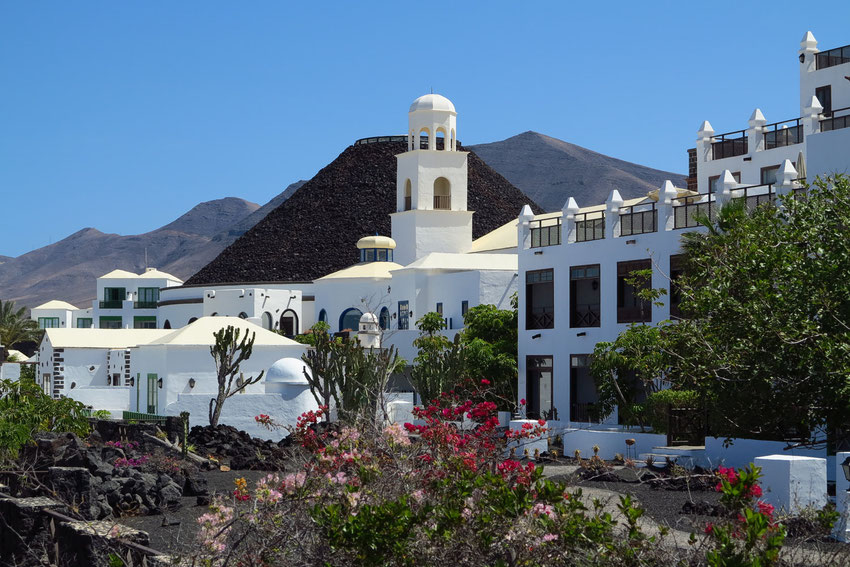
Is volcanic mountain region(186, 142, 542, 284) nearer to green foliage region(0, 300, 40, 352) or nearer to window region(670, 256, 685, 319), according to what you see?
green foliage region(0, 300, 40, 352)

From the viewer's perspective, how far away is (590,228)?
33.3 meters

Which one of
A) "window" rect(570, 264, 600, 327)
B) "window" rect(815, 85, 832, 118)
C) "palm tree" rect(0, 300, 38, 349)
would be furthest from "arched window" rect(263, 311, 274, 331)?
"window" rect(815, 85, 832, 118)

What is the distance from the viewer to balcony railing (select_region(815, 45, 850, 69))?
3825 centimetres

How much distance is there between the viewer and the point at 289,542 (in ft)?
28.7

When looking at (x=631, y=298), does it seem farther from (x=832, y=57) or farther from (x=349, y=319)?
(x=349, y=319)

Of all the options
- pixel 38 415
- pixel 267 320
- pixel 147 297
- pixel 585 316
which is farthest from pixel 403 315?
pixel 147 297

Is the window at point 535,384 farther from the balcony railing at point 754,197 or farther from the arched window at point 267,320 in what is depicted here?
the arched window at point 267,320

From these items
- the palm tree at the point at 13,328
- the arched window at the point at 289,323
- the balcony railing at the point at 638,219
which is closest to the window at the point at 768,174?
the balcony railing at the point at 638,219

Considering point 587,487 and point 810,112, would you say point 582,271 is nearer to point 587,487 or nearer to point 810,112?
point 810,112

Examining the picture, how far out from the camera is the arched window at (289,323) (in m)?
64.6

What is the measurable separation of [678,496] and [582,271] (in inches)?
621

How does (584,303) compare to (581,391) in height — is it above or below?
above

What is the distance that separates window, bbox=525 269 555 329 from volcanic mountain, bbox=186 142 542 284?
47655 mm

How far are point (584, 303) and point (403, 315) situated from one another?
622 inches
